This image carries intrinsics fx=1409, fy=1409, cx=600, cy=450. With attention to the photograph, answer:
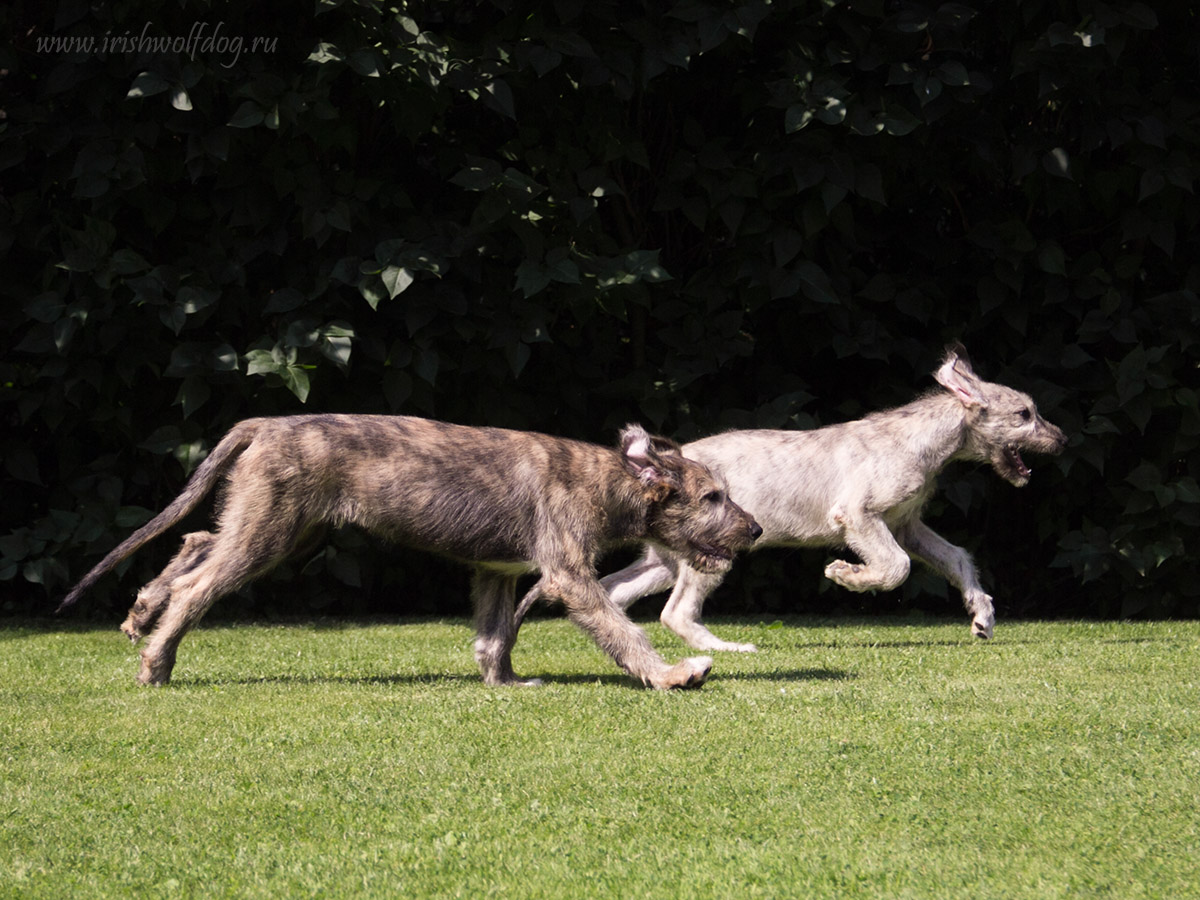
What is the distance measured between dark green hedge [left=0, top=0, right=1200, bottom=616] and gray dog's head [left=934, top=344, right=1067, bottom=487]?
1225 millimetres

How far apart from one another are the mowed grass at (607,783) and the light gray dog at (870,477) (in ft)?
4.30

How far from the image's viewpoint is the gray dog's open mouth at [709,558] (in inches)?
306

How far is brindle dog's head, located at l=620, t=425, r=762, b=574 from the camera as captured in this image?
25.0 feet

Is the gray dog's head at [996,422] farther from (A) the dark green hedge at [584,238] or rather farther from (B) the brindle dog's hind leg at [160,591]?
Result: (B) the brindle dog's hind leg at [160,591]

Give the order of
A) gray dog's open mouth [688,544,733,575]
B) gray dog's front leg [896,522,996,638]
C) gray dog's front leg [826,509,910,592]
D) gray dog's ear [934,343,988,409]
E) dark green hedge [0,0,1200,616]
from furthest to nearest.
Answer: dark green hedge [0,0,1200,616] < gray dog's ear [934,343,988,409] < gray dog's front leg [896,522,996,638] < gray dog's front leg [826,509,910,592] < gray dog's open mouth [688,544,733,575]

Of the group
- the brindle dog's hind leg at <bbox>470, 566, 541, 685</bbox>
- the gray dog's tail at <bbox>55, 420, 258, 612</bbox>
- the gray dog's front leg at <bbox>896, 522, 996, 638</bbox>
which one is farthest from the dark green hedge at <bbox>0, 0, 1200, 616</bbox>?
the brindle dog's hind leg at <bbox>470, 566, 541, 685</bbox>

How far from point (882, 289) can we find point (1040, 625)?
9.58 ft

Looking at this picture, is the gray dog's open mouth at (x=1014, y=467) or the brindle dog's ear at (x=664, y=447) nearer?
the brindle dog's ear at (x=664, y=447)

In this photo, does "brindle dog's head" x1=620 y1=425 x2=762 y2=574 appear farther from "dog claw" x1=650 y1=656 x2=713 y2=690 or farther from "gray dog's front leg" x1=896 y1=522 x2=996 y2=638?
"gray dog's front leg" x1=896 y1=522 x2=996 y2=638

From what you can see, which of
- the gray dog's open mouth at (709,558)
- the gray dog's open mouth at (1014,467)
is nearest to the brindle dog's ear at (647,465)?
the gray dog's open mouth at (709,558)

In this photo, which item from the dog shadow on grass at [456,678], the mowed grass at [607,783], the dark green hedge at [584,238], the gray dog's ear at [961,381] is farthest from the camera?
the dark green hedge at [584,238]

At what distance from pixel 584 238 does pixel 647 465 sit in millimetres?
3792

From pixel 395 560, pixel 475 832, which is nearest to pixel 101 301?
pixel 395 560

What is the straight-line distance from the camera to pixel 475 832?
4555 mm
